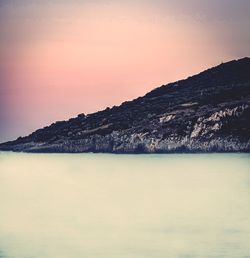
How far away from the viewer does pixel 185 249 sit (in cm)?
3019

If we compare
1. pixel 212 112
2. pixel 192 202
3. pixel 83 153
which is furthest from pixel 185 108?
pixel 192 202

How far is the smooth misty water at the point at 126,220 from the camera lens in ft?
100.0

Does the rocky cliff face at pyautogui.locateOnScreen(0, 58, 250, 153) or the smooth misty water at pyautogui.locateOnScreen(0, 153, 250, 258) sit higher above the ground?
the rocky cliff face at pyautogui.locateOnScreen(0, 58, 250, 153)

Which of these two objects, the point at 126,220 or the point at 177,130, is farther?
the point at 177,130

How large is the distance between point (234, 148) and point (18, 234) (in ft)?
459

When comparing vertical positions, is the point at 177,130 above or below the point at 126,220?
above

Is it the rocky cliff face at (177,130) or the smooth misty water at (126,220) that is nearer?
the smooth misty water at (126,220)

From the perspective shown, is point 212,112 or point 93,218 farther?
point 212,112

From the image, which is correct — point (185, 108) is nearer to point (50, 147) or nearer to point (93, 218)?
point (50, 147)

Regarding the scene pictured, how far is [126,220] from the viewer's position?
40.8m

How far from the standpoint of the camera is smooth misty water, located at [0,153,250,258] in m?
30.5

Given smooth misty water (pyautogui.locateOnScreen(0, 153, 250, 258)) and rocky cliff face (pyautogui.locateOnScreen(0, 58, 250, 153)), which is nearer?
smooth misty water (pyautogui.locateOnScreen(0, 153, 250, 258))

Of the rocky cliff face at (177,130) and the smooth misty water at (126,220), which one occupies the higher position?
the rocky cliff face at (177,130)

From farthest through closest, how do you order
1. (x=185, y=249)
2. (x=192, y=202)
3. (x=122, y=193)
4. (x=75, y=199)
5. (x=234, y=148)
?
1. (x=234, y=148)
2. (x=122, y=193)
3. (x=75, y=199)
4. (x=192, y=202)
5. (x=185, y=249)
